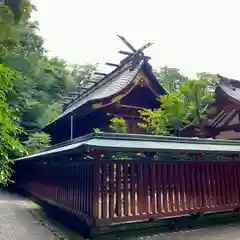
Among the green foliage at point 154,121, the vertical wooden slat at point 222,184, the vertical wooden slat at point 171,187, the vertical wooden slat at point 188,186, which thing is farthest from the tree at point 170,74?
the vertical wooden slat at point 171,187

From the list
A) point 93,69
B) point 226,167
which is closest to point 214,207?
point 226,167

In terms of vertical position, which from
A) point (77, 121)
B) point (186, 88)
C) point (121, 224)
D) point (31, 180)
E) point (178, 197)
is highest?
point (186, 88)

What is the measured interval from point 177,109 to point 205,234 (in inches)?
297

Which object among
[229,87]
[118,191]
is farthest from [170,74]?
[118,191]

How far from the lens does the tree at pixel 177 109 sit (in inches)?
490

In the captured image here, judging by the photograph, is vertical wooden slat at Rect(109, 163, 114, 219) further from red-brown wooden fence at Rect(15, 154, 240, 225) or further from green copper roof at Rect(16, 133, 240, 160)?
green copper roof at Rect(16, 133, 240, 160)

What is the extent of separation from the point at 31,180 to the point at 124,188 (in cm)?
843

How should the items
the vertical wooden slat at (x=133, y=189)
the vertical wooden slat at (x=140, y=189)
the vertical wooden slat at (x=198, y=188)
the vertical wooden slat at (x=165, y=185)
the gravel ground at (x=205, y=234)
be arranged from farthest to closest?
the vertical wooden slat at (x=198, y=188), the vertical wooden slat at (x=165, y=185), the vertical wooden slat at (x=140, y=189), the vertical wooden slat at (x=133, y=189), the gravel ground at (x=205, y=234)

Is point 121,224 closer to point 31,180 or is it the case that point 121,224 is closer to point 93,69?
point 31,180

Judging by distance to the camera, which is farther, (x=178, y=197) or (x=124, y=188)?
(x=178, y=197)

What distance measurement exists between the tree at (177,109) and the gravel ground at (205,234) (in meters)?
6.40

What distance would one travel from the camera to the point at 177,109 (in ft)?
41.8

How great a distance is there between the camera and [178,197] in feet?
20.9

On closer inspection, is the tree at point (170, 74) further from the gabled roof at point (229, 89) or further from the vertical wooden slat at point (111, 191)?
the vertical wooden slat at point (111, 191)
